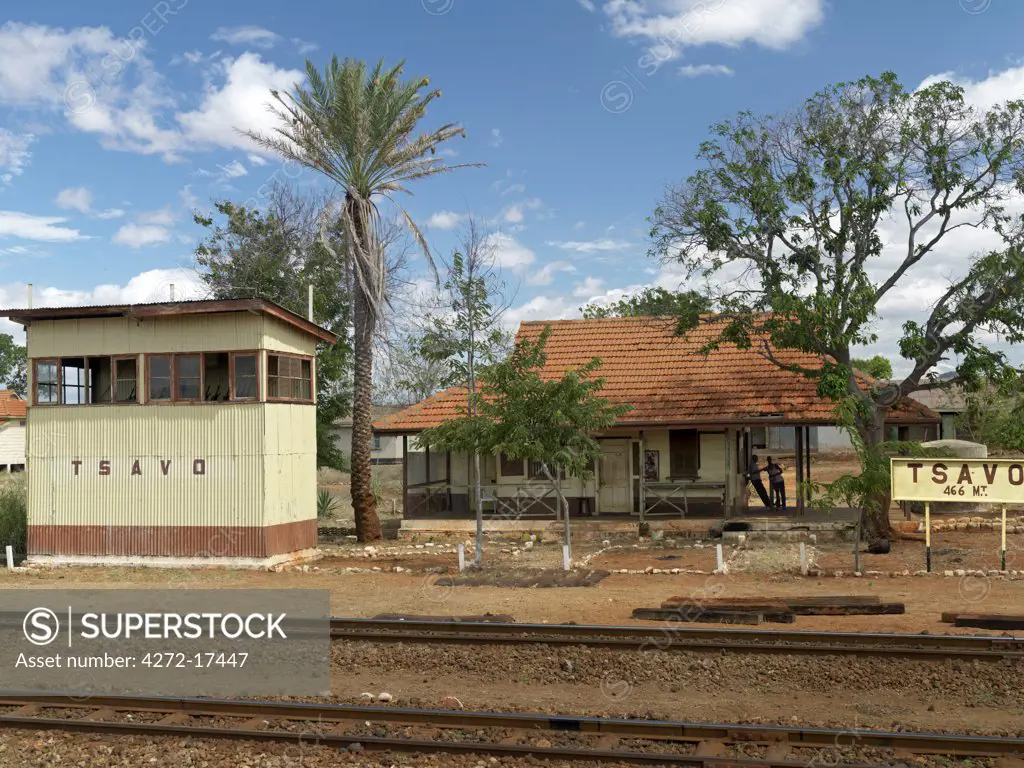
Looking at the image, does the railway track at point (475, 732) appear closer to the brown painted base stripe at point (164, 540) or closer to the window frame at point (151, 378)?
the brown painted base stripe at point (164, 540)

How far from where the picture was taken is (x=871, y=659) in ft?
34.8

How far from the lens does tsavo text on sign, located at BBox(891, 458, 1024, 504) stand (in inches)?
645

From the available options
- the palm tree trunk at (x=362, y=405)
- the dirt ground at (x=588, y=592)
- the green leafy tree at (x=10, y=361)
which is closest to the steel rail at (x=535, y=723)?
the dirt ground at (x=588, y=592)

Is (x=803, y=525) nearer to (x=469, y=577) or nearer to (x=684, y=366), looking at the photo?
(x=684, y=366)

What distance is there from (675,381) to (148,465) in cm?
1326

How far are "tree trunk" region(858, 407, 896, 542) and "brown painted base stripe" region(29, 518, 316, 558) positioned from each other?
11721 mm

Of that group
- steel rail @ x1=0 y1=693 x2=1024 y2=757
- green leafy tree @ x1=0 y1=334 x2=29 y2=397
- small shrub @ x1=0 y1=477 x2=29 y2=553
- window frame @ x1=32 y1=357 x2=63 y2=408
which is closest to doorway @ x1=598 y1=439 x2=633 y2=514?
window frame @ x1=32 y1=357 x2=63 y2=408

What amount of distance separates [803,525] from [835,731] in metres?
15.4

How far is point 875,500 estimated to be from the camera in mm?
19719

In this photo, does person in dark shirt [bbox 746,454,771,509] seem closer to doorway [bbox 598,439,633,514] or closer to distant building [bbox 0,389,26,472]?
doorway [bbox 598,439,633,514]

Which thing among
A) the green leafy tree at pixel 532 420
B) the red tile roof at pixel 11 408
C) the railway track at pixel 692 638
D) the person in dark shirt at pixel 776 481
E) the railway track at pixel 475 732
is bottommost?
the railway track at pixel 475 732

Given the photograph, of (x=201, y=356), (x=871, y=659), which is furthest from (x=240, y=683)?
(x=201, y=356)

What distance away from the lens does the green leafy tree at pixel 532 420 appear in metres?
18.6

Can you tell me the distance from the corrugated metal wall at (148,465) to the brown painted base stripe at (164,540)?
15 cm
